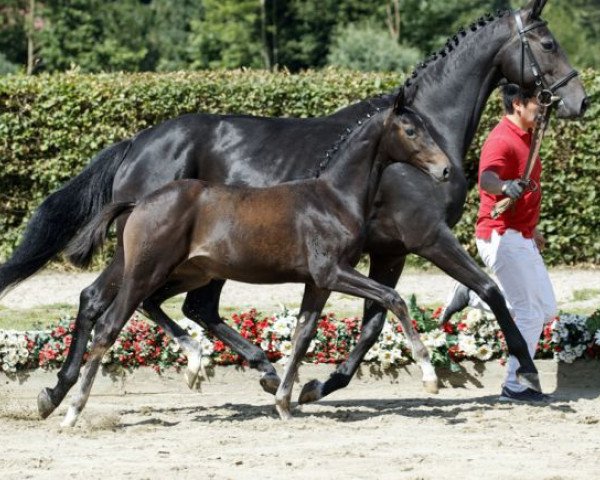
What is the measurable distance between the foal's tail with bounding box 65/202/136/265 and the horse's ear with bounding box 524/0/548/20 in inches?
105

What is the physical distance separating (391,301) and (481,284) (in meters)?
0.75

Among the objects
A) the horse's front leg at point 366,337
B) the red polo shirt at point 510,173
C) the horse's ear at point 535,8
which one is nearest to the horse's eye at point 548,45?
the horse's ear at point 535,8

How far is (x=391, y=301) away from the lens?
6719 millimetres

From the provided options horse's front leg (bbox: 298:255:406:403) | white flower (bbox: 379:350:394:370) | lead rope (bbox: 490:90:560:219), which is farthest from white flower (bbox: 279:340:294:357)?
lead rope (bbox: 490:90:560:219)

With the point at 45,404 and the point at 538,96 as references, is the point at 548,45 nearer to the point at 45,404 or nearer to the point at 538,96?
the point at 538,96

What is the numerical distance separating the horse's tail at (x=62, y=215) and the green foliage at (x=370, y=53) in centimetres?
2127

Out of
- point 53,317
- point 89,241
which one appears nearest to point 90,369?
point 89,241

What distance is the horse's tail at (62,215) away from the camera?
7.98 meters

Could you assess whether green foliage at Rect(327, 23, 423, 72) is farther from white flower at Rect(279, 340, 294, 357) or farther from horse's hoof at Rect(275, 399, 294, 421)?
horse's hoof at Rect(275, 399, 294, 421)

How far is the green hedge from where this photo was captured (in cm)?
1329

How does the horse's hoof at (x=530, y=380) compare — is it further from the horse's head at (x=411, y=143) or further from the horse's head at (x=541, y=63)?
the horse's head at (x=541, y=63)

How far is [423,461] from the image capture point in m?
5.85

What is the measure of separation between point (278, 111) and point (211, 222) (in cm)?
658

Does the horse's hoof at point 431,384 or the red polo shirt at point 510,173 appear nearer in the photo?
the horse's hoof at point 431,384
